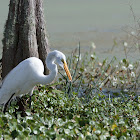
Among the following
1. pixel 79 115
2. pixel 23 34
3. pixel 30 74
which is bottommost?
pixel 79 115

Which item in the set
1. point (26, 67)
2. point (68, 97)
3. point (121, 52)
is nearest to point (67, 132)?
point (26, 67)

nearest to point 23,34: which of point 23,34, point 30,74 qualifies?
point 23,34

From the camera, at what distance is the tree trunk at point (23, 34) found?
4.97 m

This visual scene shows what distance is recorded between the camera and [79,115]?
4.25 m

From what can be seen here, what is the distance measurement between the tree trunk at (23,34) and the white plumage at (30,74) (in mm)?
496

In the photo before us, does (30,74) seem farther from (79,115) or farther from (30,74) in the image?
(79,115)

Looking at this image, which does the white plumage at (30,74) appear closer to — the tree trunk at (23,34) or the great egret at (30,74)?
the great egret at (30,74)

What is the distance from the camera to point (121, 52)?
9.12m

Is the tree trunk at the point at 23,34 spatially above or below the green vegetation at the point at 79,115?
above

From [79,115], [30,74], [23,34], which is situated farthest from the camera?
[23,34]

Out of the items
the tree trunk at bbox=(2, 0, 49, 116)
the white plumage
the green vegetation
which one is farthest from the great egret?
the tree trunk at bbox=(2, 0, 49, 116)

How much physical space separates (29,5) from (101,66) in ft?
8.47

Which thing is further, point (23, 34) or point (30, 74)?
point (23, 34)

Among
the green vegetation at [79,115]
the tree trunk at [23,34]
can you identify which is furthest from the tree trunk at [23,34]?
the green vegetation at [79,115]
